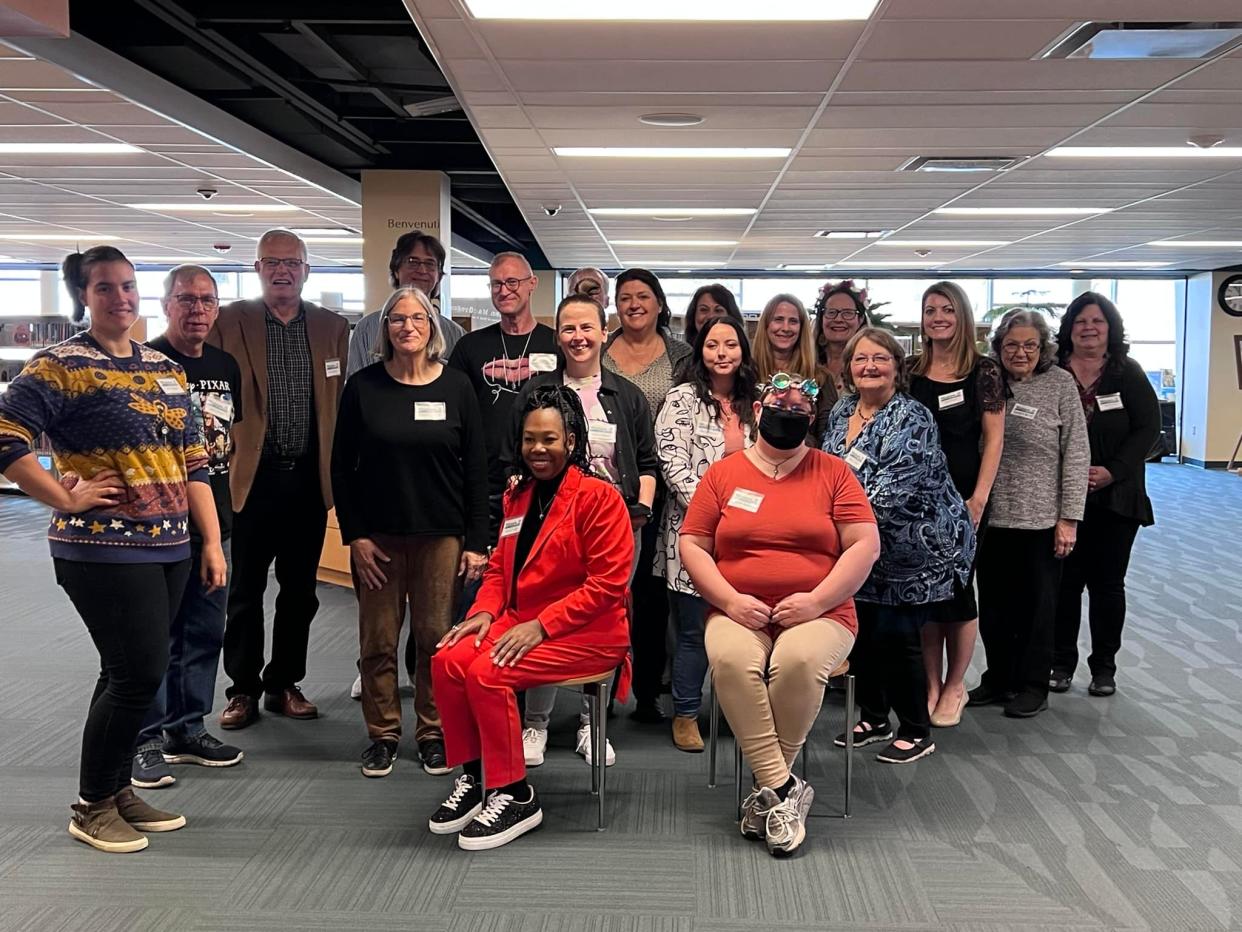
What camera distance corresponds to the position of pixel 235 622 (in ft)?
12.0

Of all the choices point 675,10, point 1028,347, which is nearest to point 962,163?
point 1028,347

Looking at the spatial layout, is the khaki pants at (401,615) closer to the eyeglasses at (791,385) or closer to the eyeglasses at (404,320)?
the eyeglasses at (404,320)

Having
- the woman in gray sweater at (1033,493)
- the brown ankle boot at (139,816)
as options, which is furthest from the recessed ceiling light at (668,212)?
the brown ankle boot at (139,816)

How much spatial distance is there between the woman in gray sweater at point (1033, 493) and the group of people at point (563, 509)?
11 mm

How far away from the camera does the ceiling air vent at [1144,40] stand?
3.70 metres

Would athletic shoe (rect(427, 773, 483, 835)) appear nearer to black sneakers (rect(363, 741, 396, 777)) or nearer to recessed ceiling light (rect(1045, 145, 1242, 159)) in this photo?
black sneakers (rect(363, 741, 396, 777))

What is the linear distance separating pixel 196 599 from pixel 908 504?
88.7 inches

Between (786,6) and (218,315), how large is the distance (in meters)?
2.18

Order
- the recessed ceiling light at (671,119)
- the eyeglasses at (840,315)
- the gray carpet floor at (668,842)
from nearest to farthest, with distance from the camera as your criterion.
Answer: the gray carpet floor at (668,842)
the eyeglasses at (840,315)
the recessed ceiling light at (671,119)

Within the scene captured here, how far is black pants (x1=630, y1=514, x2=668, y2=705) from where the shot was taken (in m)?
3.72

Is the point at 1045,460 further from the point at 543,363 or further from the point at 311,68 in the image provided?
the point at 311,68

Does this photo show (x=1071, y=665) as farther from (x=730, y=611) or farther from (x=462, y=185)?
(x=462, y=185)

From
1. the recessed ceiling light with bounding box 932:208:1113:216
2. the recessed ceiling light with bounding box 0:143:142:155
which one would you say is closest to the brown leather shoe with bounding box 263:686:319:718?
the recessed ceiling light with bounding box 0:143:142:155

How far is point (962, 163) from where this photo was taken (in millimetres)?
6391
